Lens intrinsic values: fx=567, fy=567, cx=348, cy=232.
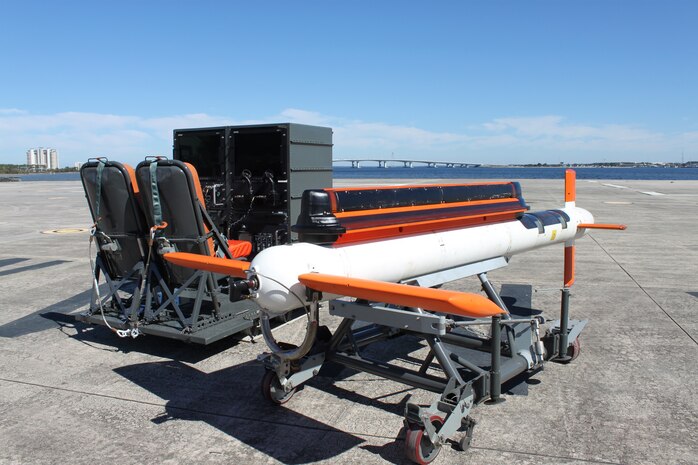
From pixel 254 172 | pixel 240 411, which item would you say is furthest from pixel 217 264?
pixel 254 172

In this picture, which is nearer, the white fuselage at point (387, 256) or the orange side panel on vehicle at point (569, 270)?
the white fuselage at point (387, 256)

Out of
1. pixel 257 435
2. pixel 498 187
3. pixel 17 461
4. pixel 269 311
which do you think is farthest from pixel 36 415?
pixel 498 187

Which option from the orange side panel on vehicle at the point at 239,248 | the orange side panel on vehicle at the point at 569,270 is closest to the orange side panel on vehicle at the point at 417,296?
the orange side panel on vehicle at the point at 569,270

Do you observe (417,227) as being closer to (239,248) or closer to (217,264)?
(217,264)

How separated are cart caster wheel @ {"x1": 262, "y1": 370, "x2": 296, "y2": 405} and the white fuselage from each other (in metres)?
1.01

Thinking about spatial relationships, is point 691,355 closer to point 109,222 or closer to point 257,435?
point 257,435

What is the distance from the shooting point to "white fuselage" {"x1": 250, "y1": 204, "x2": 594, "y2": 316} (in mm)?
5168

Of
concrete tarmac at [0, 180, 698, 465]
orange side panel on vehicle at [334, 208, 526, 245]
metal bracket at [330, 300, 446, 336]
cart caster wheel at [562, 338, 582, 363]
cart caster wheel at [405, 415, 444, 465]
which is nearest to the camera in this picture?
cart caster wheel at [405, 415, 444, 465]

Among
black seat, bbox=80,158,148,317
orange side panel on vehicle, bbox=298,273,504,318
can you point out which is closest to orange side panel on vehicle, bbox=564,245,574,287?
orange side panel on vehicle, bbox=298,273,504,318

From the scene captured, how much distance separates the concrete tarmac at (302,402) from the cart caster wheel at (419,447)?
0.66 ft

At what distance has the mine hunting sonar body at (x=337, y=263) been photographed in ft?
16.9

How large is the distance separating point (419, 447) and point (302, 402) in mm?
1875

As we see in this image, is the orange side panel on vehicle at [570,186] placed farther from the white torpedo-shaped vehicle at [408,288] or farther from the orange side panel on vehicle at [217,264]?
the orange side panel on vehicle at [217,264]

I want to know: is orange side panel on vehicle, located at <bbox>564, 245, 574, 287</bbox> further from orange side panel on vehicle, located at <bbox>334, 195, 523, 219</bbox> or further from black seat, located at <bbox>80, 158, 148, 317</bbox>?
black seat, located at <bbox>80, 158, 148, 317</bbox>
